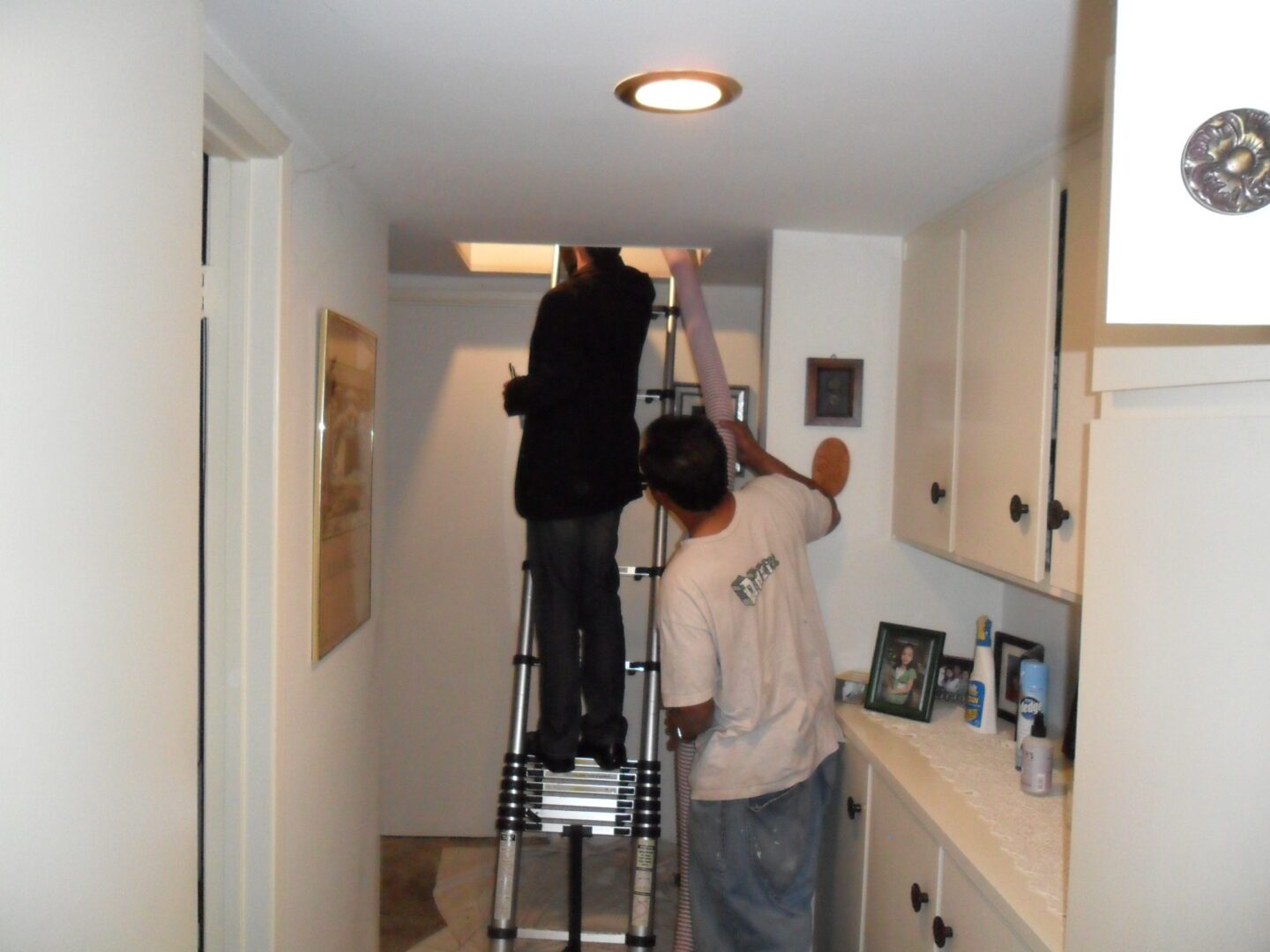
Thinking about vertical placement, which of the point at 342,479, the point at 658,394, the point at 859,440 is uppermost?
the point at 658,394

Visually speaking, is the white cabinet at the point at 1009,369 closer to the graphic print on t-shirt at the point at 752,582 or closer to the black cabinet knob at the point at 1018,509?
the black cabinet knob at the point at 1018,509

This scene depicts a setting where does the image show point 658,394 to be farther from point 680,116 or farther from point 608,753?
point 680,116

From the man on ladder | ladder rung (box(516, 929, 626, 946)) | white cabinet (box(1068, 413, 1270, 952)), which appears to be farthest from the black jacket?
white cabinet (box(1068, 413, 1270, 952))

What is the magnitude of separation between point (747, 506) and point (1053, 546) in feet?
2.41

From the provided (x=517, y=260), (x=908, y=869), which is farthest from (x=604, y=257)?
(x=908, y=869)

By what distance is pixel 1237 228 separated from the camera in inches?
27.5

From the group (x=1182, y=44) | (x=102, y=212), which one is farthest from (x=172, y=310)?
(x=1182, y=44)

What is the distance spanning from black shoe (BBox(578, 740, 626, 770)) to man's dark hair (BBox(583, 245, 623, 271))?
4.44 ft

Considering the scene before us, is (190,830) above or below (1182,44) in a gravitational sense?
below

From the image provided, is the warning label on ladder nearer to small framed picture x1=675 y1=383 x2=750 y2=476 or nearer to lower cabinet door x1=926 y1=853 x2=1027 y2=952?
lower cabinet door x1=926 y1=853 x2=1027 y2=952

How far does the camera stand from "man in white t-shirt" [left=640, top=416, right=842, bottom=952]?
2086mm

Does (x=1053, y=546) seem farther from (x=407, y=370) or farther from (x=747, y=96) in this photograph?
(x=407, y=370)

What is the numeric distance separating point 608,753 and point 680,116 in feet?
5.81

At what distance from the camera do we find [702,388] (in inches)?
112
